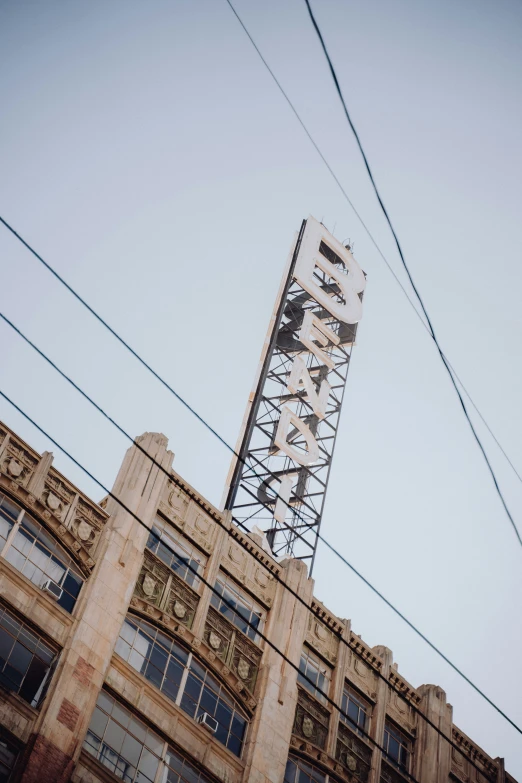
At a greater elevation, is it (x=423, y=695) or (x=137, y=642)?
(x=423, y=695)

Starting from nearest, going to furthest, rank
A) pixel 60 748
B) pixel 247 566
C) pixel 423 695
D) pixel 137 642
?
1. pixel 60 748
2. pixel 137 642
3. pixel 247 566
4. pixel 423 695

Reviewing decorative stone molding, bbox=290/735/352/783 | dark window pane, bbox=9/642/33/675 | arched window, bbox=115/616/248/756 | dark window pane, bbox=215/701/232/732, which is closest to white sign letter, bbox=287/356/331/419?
arched window, bbox=115/616/248/756

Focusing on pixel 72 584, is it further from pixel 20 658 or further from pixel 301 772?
pixel 301 772

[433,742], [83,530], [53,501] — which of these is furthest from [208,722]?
[433,742]

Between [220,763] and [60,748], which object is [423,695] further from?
[60,748]

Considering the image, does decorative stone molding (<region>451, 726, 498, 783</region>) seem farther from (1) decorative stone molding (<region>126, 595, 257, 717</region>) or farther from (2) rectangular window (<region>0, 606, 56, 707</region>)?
(2) rectangular window (<region>0, 606, 56, 707</region>)

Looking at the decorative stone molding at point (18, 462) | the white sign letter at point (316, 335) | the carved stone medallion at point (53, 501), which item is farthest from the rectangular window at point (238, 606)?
the white sign letter at point (316, 335)

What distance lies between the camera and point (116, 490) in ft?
106

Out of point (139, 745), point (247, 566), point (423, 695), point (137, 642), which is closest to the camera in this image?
point (139, 745)

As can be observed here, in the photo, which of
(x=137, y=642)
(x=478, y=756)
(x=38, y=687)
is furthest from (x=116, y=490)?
(x=478, y=756)

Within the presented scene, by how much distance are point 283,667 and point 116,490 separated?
8.42 metres

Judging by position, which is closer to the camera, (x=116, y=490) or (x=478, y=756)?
(x=116, y=490)

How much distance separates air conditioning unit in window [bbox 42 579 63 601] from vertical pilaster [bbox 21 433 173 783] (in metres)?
0.72

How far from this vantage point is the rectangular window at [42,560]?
90.9ft
